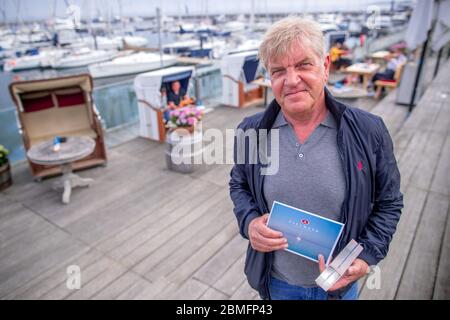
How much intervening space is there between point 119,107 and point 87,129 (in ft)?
6.67

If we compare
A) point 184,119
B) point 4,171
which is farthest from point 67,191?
point 184,119

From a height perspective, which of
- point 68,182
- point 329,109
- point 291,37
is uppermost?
point 291,37

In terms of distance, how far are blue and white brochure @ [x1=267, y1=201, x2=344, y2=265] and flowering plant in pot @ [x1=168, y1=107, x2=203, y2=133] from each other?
3.93 meters

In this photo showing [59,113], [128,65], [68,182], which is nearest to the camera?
[68,182]

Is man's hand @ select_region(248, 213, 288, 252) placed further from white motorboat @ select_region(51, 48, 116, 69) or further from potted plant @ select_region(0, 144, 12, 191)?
white motorboat @ select_region(51, 48, 116, 69)

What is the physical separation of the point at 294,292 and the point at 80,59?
27.6 m

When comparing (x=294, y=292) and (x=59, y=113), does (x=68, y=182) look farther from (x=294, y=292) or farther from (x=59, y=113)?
(x=294, y=292)

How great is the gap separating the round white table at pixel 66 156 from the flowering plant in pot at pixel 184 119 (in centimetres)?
131

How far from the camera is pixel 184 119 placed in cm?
516

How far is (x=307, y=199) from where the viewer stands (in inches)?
55.4

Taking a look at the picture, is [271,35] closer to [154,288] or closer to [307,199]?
[307,199]

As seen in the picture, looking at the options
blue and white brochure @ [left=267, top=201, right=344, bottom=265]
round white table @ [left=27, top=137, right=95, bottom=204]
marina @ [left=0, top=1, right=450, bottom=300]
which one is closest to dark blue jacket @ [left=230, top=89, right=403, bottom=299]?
blue and white brochure @ [left=267, top=201, right=344, bottom=265]

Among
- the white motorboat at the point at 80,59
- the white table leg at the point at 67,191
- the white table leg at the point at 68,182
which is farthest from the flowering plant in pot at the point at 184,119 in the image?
the white motorboat at the point at 80,59

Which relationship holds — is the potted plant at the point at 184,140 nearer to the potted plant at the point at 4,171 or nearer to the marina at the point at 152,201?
the marina at the point at 152,201
